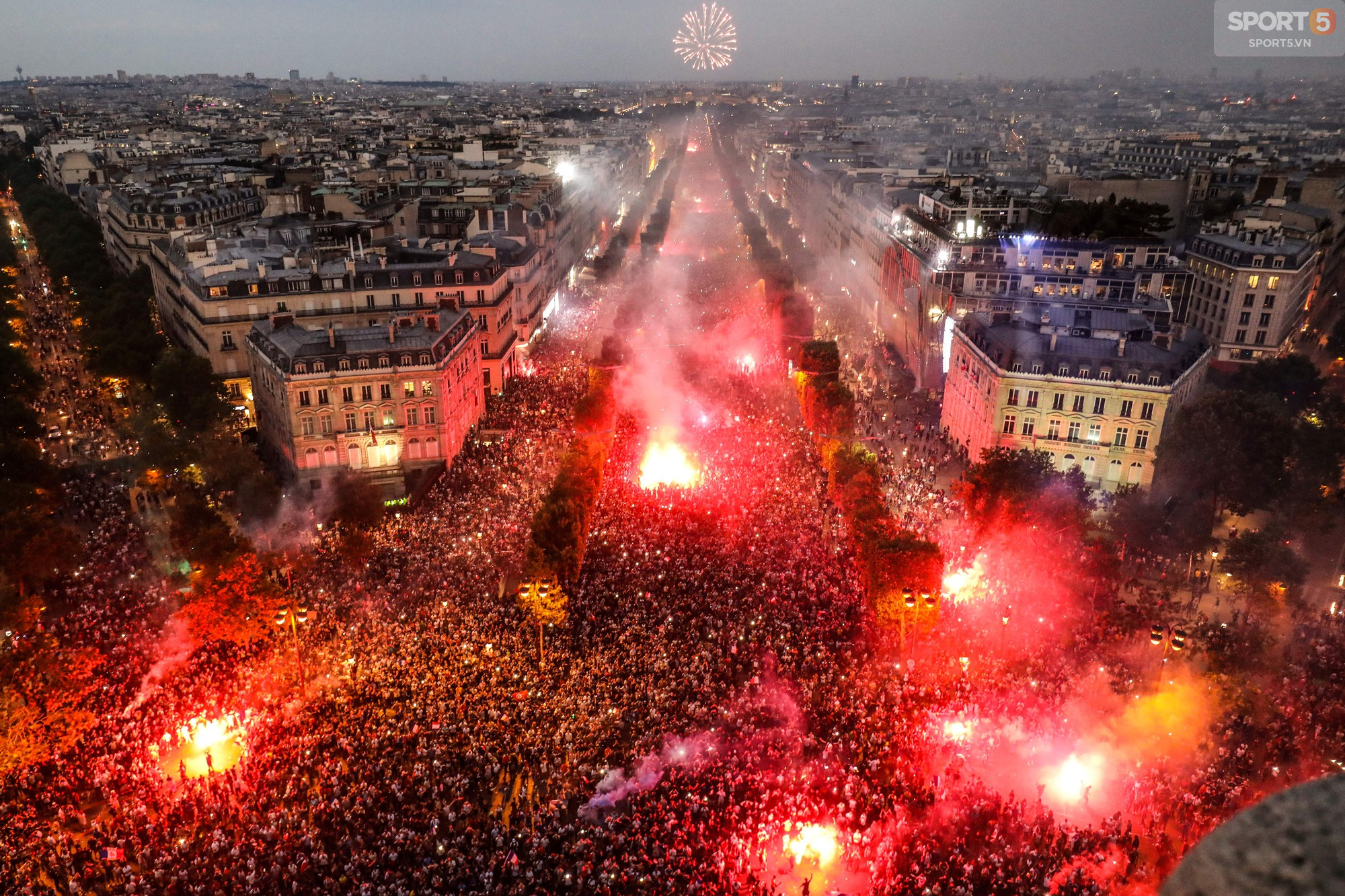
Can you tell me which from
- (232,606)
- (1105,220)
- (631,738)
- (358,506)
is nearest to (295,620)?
(232,606)

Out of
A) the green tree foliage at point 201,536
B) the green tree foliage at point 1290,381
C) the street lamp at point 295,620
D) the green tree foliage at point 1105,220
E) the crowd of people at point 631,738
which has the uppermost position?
the green tree foliage at point 1105,220

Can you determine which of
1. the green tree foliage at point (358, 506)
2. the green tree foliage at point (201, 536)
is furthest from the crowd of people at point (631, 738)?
the green tree foliage at point (201, 536)

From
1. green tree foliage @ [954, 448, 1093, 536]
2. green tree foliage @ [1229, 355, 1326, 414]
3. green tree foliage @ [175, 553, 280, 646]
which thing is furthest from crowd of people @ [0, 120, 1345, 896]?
green tree foliage @ [1229, 355, 1326, 414]

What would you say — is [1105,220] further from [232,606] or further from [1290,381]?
[232,606]

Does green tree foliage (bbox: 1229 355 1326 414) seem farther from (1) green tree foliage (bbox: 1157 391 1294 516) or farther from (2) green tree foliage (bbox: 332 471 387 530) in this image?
(2) green tree foliage (bbox: 332 471 387 530)

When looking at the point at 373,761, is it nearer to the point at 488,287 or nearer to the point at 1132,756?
the point at 1132,756

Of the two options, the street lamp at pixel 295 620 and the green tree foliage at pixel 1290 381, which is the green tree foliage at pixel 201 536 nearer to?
the street lamp at pixel 295 620
